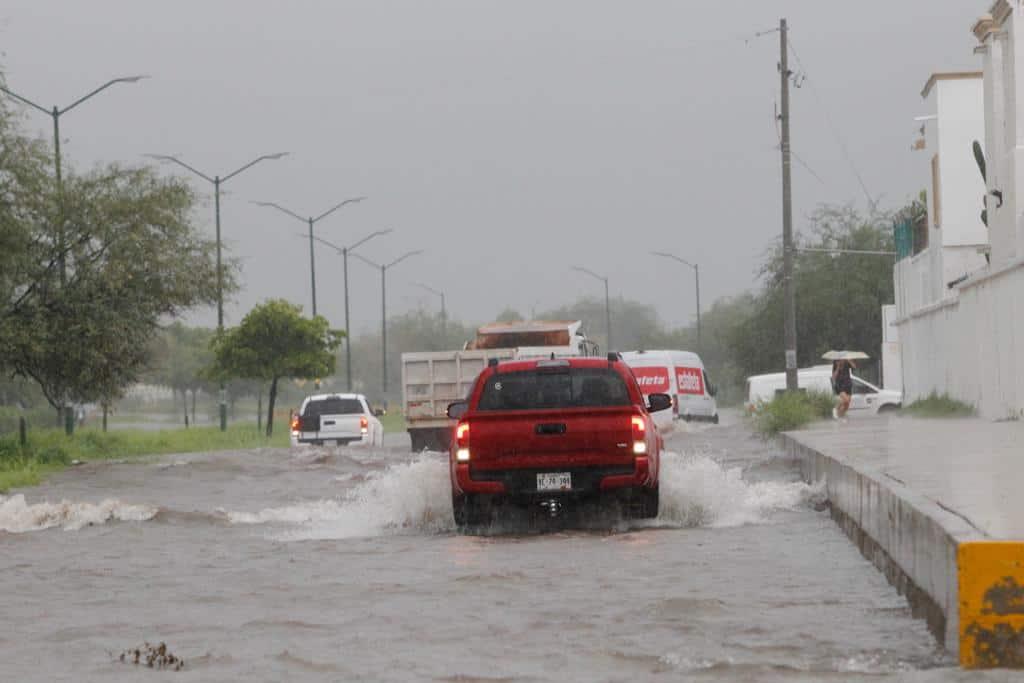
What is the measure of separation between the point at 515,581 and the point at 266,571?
249 cm

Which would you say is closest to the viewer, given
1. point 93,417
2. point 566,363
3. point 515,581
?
point 515,581

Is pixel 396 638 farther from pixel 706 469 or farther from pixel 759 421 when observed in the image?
pixel 759 421

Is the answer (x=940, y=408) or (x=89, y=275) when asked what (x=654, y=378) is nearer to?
(x=940, y=408)

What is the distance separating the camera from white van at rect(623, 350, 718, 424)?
43938mm

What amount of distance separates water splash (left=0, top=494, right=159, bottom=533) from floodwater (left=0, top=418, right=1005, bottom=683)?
0.10ft

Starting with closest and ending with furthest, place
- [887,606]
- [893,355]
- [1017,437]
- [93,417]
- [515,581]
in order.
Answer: [887,606], [515,581], [1017,437], [893,355], [93,417]

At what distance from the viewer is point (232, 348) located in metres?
52.9

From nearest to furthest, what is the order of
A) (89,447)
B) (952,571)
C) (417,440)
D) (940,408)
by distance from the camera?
(952,571)
(417,440)
(940,408)
(89,447)

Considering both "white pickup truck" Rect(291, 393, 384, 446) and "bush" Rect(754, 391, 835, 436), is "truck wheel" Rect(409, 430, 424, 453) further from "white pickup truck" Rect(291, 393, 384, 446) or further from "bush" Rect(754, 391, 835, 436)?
"bush" Rect(754, 391, 835, 436)

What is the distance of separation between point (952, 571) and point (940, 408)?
2823 cm

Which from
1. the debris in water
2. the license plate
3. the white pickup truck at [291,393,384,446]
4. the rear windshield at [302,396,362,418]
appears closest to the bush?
the white pickup truck at [291,393,384,446]

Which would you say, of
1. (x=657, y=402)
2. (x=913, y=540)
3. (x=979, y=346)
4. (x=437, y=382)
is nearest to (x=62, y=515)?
(x=657, y=402)

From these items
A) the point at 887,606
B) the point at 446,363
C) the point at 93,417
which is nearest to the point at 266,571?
the point at 887,606

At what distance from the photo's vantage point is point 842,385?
130ft
